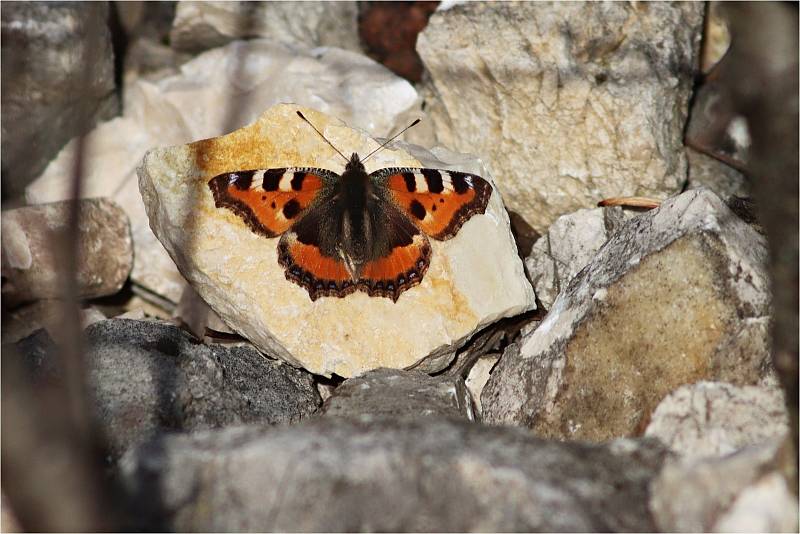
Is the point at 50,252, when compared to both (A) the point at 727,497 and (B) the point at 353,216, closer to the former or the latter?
(B) the point at 353,216

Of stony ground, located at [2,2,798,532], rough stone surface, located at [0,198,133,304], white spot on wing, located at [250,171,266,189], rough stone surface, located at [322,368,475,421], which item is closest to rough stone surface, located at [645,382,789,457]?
stony ground, located at [2,2,798,532]

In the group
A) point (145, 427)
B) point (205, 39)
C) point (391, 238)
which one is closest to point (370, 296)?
point (391, 238)

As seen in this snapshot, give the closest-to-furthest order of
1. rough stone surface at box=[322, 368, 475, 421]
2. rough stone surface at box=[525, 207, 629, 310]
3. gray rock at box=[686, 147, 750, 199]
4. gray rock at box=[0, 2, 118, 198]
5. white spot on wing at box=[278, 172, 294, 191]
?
rough stone surface at box=[322, 368, 475, 421] < white spot on wing at box=[278, 172, 294, 191] < rough stone surface at box=[525, 207, 629, 310] < gray rock at box=[686, 147, 750, 199] < gray rock at box=[0, 2, 118, 198]

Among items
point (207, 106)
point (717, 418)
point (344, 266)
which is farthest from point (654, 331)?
point (207, 106)

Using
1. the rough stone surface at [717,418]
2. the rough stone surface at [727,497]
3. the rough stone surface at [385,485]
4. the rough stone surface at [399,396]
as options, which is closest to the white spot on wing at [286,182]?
the rough stone surface at [399,396]

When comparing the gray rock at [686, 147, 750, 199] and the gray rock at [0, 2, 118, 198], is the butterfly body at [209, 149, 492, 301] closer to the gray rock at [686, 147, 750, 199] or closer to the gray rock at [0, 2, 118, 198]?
the gray rock at [686, 147, 750, 199]

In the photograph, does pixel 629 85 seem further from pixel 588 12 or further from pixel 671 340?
pixel 671 340
